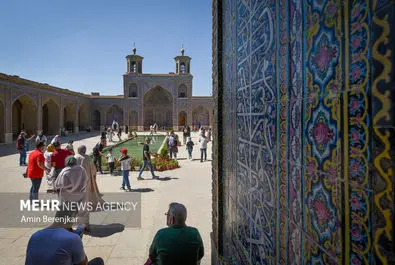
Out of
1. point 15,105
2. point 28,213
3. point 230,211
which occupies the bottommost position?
point 28,213

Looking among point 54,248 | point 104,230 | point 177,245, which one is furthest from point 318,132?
point 104,230

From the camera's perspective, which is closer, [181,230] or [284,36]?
[284,36]

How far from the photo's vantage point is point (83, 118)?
1345 inches

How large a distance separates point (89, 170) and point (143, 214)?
131 cm

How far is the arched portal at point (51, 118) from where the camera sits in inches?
1070

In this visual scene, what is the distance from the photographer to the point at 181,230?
2.05 meters

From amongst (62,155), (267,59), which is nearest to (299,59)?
(267,59)

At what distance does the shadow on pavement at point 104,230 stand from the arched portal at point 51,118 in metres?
25.9

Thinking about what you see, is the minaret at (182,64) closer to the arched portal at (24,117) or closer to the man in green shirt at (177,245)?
the arched portal at (24,117)

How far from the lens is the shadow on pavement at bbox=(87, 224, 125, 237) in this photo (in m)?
4.24

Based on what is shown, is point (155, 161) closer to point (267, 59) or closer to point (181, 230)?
point (181, 230)

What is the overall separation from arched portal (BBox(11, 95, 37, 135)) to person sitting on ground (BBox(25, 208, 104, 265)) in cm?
2532

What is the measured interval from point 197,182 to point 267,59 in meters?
6.43

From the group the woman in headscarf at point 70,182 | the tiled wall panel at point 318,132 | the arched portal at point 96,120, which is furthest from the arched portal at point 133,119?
the tiled wall panel at point 318,132
